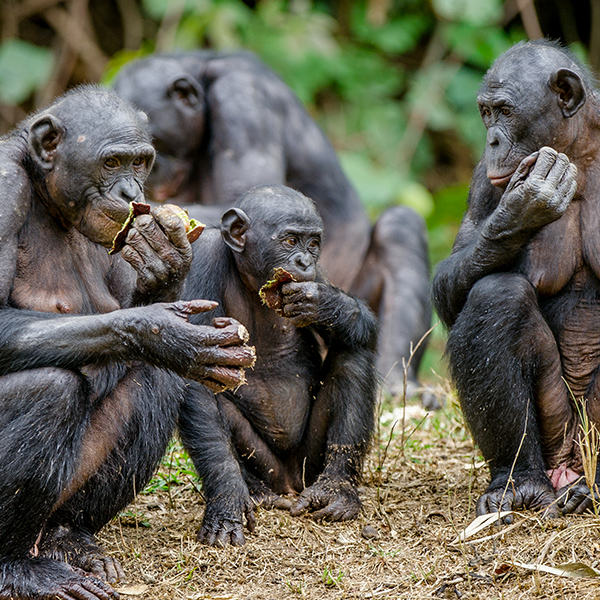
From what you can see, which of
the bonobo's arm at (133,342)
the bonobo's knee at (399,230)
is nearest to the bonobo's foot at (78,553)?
the bonobo's arm at (133,342)

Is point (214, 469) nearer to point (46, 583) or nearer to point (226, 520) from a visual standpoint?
point (226, 520)

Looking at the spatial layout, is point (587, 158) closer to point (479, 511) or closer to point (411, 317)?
point (479, 511)

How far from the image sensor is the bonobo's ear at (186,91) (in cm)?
764

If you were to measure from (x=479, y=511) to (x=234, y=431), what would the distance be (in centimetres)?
132

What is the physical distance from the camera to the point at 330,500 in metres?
4.59

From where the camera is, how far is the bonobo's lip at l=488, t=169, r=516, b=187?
4430mm

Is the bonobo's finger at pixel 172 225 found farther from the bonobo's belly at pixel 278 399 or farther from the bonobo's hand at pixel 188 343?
the bonobo's belly at pixel 278 399

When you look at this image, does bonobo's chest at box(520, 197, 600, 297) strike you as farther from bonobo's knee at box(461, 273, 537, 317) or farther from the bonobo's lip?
the bonobo's lip

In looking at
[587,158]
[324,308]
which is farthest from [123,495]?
[587,158]

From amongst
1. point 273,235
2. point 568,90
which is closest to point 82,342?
point 273,235

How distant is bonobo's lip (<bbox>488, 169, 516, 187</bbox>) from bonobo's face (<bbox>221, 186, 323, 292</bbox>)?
0.94 metres

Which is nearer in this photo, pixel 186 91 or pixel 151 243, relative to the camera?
pixel 151 243

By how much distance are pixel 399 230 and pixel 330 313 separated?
149 inches

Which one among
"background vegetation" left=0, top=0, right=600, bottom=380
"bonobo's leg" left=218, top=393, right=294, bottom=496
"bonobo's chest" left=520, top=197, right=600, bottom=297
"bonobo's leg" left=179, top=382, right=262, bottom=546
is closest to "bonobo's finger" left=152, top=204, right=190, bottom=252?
"bonobo's leg" left=179, top=382, right=262, bottom=546
